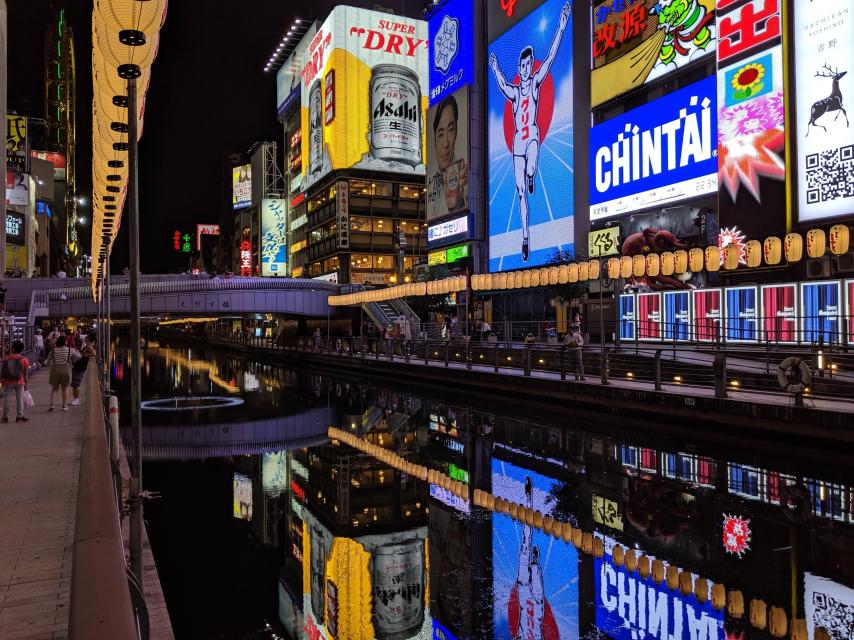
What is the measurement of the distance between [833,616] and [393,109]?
298 ft

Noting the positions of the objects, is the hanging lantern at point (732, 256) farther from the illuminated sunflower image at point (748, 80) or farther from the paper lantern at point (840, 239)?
the illuminated sunflower image at point (748, 80)

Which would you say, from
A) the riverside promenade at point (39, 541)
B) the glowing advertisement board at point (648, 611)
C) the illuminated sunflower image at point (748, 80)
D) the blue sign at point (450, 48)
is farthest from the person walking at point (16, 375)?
the blue sign at point (450, 48)

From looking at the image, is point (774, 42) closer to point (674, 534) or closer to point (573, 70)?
point (573, 70)

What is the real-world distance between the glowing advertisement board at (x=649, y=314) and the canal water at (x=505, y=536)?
690 inches

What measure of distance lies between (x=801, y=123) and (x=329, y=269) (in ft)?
256

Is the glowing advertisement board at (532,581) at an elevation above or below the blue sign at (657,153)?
below

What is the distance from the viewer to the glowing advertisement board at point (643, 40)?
3441 centimetres

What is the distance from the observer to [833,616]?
6.00 metres

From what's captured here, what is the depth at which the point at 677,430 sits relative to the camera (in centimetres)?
1661

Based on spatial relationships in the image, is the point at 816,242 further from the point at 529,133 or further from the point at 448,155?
the point at 448,155

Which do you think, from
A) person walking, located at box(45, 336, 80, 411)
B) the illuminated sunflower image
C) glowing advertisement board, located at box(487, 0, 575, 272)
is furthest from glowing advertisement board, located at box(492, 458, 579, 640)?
glowing advertisement board, located at box(487, 0, 575, 272)

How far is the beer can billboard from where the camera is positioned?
9038cm

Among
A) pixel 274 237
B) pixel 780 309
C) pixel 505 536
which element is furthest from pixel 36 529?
pixel 274 237

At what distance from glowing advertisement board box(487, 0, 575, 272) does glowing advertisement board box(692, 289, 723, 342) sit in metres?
14.7
